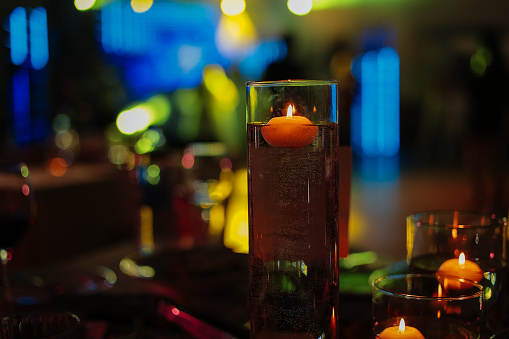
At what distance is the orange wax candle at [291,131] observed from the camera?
0.50 meters

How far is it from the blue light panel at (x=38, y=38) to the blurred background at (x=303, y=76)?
24mm

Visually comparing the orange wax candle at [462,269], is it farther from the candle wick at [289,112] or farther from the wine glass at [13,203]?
the wine glass at [13,203]

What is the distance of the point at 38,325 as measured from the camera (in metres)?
0.55

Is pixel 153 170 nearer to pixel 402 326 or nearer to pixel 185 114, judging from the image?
pixel 402 326

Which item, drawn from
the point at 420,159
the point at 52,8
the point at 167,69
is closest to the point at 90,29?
the point at 52,8

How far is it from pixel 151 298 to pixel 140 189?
735 millimetres

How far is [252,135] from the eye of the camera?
530 millimetres

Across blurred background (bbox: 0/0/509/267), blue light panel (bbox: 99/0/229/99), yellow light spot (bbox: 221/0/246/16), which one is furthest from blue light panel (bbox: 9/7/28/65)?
yellow light spot (bbox: 221/0/246/16)

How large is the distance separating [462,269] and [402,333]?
13 centimetres

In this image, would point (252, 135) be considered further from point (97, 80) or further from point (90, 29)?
point (90, 29)

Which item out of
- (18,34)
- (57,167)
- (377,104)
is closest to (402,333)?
(57,167)

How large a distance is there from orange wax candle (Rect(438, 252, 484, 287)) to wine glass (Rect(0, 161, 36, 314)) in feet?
1.91

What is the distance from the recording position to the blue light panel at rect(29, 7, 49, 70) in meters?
7.35

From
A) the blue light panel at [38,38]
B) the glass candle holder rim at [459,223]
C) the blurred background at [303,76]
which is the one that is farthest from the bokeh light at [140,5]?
the glass candle holder rim at [459,223]
